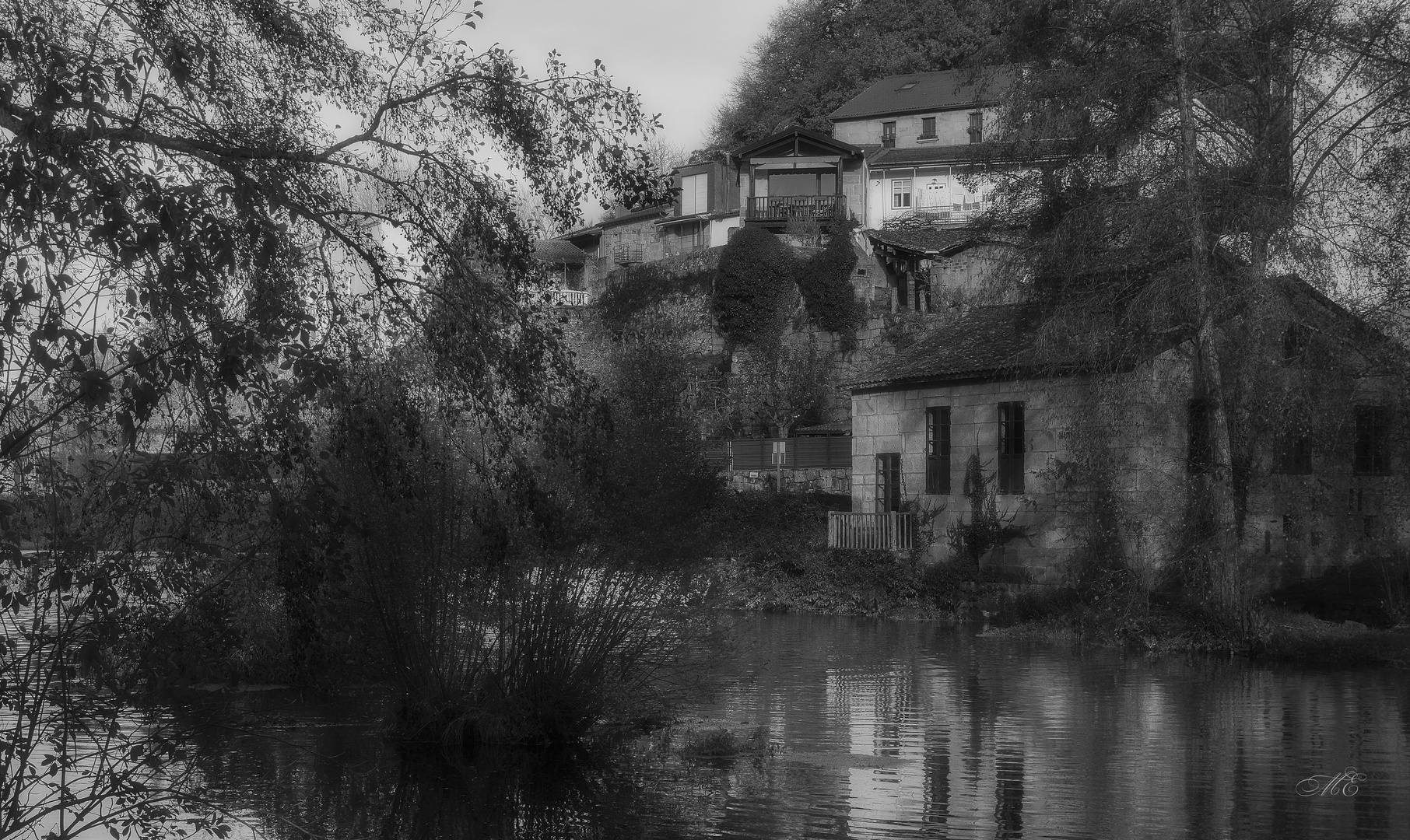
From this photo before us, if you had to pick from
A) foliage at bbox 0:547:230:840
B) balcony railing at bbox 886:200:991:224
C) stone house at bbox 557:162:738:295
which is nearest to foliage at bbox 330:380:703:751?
foliage at bbox 0:547:230:840

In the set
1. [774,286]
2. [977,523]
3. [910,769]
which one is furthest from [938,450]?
[774,286]

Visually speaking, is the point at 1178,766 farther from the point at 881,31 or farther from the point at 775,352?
the point at 881,31

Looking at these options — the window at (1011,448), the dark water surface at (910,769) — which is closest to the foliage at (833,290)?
the window at (1011,448)

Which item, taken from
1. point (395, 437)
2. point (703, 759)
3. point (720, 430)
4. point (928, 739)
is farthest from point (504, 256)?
point (720, 430)

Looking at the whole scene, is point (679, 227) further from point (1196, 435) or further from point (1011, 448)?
point (1196, 435)

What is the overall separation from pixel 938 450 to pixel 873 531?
2.31 m

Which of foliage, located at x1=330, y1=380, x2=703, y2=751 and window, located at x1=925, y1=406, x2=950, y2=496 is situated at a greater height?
window, located at x1=925, y1=406, x2=950, y2=496

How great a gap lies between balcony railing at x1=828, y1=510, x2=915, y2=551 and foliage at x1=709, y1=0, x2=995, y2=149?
130 ft

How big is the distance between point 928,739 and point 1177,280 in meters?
10.2

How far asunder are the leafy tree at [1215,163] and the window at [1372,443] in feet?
11.3

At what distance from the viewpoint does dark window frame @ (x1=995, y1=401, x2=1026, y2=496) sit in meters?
28.1

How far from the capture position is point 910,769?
1200cm

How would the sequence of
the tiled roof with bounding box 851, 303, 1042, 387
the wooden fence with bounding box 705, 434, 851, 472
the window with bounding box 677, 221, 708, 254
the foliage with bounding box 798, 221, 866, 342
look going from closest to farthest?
1. the tiled roof with bounding box 851, 303, 1042, 387
2. the wooden fence with bounding box 705, 434, 851, 472
3. the foliage with bounding box 798, 221, 866, 342
4. the window with bounding box 677, 221, 708, 254

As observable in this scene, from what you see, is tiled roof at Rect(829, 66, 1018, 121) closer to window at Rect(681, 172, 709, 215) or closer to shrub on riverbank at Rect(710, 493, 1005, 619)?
window at Rect(681, 172, 709, 215)
